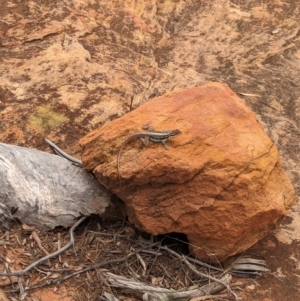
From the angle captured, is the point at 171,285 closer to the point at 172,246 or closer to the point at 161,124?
the point at 172,246

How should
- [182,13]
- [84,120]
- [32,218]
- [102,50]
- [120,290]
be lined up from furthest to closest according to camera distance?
[182,13] < [102,50] < [84,120] < [32,218] < [120,290]

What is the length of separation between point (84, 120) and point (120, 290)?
1.96 meters

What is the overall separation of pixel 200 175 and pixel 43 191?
1.16 meters

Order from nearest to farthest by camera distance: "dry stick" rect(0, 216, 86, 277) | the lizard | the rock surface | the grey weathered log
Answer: "dry stick" rect(0, 216, 86, 277), the lizard, the grey weathered log, the rock surface

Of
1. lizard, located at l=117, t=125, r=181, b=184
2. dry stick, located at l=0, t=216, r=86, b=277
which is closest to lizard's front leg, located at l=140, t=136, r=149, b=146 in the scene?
lizard, located at l=117, t=125, r=181, b=184

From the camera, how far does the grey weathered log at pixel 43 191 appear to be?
4.03 meters

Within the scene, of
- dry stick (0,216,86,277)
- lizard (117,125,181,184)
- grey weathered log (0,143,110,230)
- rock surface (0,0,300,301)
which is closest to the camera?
dry stick (0,216,86,277)

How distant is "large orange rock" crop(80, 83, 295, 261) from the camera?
12.6 ft

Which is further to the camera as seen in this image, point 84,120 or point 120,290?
point 84,120

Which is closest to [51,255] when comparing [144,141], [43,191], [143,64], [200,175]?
[43,191]

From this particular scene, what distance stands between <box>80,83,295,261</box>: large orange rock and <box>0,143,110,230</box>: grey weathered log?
0.20 metres

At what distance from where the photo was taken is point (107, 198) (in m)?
4.26

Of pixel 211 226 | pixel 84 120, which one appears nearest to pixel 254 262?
pixel 211 226

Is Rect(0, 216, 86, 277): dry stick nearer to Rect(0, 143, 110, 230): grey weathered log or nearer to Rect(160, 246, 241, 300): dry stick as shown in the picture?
Rect(0, 143, 110, 230): grey weathered log
